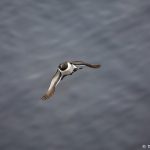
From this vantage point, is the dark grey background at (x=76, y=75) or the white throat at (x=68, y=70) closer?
the white throat at (x=68, y=70)

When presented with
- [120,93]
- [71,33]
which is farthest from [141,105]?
[71,33]

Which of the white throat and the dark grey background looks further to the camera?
the dark grey background

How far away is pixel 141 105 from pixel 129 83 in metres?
1.60

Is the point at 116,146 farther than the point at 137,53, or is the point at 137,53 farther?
the point at 137,53

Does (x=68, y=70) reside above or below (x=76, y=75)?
below

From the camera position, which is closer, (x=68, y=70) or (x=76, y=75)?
(x=68, y=70)

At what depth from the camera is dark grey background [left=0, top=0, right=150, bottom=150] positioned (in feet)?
99.5

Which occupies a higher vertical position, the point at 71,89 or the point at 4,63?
the point at 4,63

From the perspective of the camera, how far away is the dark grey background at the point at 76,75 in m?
30.3

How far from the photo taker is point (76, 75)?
1305 inches

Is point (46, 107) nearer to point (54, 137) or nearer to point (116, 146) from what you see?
point (54, 137)

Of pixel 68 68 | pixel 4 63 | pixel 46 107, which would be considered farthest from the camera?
pixel 4 63

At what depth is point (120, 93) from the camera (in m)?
31.9

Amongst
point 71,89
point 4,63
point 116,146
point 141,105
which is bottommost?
point 116,146
